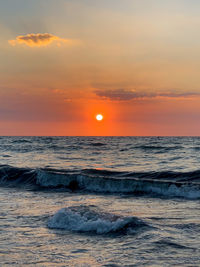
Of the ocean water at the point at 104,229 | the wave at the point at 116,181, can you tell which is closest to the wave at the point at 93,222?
the ocean water at the point at 104,229

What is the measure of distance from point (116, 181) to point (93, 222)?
8.24 meters

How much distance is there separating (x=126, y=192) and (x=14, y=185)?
701 cm

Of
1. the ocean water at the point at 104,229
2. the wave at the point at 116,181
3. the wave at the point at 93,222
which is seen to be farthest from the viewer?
the wave at the point at 116,181

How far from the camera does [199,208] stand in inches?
406

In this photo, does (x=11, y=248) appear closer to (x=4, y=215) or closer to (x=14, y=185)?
(x=4, y=215)

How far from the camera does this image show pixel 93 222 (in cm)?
806

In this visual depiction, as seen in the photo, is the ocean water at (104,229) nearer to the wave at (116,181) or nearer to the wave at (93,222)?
the wave at (93,222)

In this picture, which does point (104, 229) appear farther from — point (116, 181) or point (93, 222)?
point (116, 181)

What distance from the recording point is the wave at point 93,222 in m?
7.73

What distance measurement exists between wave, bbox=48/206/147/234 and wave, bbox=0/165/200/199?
19.0 feet

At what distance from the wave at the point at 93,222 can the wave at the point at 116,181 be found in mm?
5792

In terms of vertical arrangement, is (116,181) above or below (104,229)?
above

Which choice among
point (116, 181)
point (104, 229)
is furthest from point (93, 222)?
point (116, 181)

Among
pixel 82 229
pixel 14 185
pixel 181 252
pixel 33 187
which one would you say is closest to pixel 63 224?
pixel 82 229
